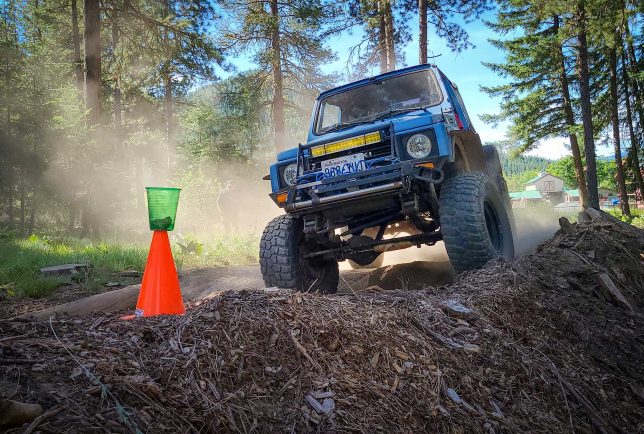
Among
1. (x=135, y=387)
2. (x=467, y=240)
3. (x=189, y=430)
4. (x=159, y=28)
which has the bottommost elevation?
(x=189, y=430)

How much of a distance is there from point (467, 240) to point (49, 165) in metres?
19.1

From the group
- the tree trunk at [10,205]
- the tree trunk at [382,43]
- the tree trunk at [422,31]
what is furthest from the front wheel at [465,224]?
the tree trunk at [10,205]

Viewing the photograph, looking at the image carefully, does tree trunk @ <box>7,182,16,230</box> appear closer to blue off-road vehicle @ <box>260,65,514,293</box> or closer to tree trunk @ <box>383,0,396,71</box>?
tree trunk @ <box>383,0,396,71</box>

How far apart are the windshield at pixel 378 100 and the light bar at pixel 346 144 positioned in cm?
94

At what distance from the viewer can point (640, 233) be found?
5.99 metres

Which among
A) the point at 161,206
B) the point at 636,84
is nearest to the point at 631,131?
the point at 636,84

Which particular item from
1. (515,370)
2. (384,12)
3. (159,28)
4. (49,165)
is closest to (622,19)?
(384,12)

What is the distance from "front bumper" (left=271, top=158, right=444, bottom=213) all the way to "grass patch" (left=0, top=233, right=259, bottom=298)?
361 centimetres

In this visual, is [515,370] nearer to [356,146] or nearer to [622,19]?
[356,146]

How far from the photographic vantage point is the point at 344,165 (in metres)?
4.62

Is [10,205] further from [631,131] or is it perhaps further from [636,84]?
[636,84]

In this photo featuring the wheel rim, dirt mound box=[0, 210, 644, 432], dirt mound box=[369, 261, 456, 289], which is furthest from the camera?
dirt mound box=[369, 261, 456, 289]

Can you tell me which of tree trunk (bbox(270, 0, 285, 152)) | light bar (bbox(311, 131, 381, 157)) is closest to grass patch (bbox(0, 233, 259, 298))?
light bar (bbox(311, 131, 381, 157))

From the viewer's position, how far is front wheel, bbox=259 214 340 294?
4824 millimetres
